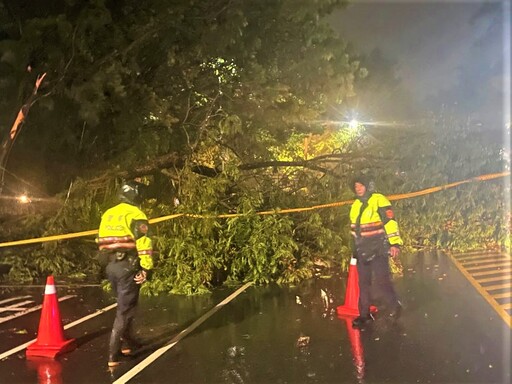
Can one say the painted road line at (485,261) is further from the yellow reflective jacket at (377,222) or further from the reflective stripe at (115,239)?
the reflective stripe at (115,239)

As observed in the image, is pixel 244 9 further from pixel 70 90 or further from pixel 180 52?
pixel 70 90

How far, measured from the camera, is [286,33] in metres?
Answer: 10.3

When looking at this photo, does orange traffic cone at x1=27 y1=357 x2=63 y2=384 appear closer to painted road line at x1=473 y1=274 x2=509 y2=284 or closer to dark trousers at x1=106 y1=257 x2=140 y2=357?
dark trousers at x1=106 y1=257 x2=140 y2=357

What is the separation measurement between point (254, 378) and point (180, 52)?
20.8 feet

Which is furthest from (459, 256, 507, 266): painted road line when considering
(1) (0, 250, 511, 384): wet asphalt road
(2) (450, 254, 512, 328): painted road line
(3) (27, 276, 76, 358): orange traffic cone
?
(3) (27, 276, 76, 358): orange traffic cone

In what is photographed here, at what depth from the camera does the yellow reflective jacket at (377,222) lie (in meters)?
6.04

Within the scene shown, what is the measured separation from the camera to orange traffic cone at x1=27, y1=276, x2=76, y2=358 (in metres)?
5.35

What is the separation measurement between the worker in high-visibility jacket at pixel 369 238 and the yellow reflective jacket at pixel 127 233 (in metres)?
2.51

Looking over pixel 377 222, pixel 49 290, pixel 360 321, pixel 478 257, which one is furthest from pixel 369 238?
pixel 478 257

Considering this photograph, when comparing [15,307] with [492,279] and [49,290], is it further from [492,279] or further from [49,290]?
[492,279]

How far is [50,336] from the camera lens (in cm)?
543

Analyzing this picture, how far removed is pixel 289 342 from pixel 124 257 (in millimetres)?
1987

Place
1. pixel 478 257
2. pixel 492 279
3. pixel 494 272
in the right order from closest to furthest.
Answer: pixel 492 279, pixel 494 272, pixel 478 257

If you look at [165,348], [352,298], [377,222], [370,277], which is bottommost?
[165,348]
